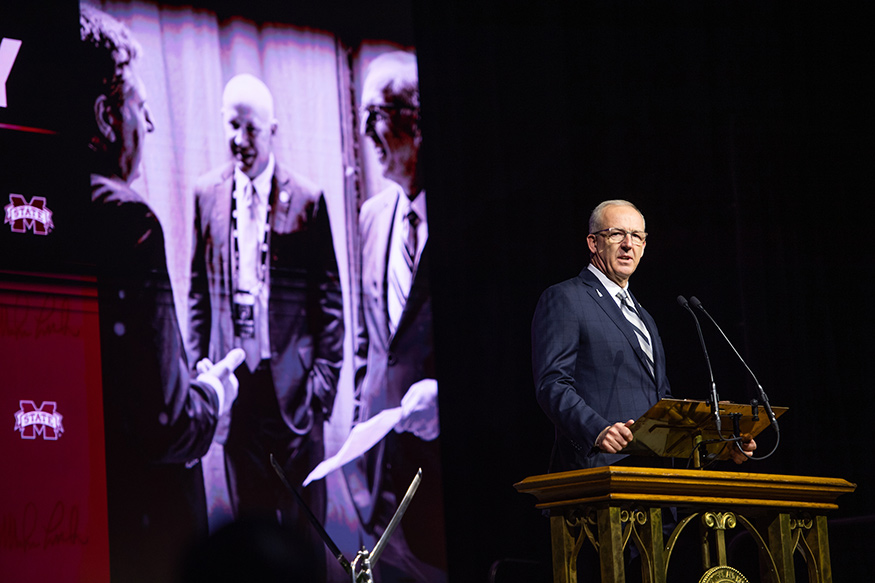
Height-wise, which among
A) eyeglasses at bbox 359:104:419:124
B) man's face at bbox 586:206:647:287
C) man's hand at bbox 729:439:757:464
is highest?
eyeglasses at bbox 359:104:419:124

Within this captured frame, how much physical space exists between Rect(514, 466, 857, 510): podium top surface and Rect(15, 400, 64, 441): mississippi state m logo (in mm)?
1800

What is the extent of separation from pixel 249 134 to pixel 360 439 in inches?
51.0

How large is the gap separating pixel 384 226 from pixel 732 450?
6.90 feet

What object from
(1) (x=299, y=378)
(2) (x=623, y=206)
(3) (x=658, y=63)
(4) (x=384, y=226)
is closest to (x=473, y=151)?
(4) (x=384, y=226)

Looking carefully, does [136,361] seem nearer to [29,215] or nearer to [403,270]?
[29,215]

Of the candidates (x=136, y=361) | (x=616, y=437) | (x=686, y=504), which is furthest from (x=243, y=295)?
(x=686, y=504)

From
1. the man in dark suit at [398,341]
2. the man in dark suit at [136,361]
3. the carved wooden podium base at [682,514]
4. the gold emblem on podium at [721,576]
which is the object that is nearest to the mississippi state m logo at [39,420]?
the man in dark suit at [136,361]

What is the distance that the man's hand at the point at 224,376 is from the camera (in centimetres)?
394

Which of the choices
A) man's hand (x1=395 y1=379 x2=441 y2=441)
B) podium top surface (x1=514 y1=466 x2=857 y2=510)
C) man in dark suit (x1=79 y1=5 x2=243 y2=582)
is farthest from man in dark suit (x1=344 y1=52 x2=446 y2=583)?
podium top surface (x1=514 y1=466 x2=857 y2=510)

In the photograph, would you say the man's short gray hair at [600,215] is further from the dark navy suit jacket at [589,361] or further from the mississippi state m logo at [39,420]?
the mississippi state m logo at [39,420]

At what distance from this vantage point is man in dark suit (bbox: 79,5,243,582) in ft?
12.2

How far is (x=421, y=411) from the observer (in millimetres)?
4367

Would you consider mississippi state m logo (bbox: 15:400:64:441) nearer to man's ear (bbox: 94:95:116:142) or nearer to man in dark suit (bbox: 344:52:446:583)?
man's ear (bbox: 94:95:116:142)

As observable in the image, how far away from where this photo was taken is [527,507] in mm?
4648
